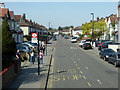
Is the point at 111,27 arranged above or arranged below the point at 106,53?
above

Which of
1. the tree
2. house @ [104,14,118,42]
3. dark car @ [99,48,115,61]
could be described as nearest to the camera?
the tree

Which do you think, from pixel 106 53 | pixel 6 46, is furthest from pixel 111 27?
pixel 6 46

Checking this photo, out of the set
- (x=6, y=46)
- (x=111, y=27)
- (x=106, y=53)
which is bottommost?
(x=106, y=53)

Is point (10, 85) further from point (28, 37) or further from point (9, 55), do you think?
point (28, 37)

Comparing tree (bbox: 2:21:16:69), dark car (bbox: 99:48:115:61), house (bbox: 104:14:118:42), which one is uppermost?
house (bbox: 104:14:118:42)

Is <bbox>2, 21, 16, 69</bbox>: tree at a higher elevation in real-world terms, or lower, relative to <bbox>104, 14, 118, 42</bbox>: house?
lower

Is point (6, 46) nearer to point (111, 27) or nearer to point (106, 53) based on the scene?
point (106, 53)

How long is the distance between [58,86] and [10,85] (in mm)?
3016

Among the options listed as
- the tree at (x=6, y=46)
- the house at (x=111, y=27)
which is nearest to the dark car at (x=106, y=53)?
the tree at (x=6, y=46)

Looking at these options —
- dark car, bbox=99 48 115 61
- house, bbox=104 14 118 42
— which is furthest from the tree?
house, bbox=104 14 118 42

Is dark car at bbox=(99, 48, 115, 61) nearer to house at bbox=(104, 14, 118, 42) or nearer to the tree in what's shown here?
the tree

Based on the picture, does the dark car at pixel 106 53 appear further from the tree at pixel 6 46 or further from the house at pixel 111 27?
the house at pixel 111 27

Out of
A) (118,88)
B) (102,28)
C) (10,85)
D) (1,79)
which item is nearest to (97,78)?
(118,88)

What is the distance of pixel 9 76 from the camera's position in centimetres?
1333
